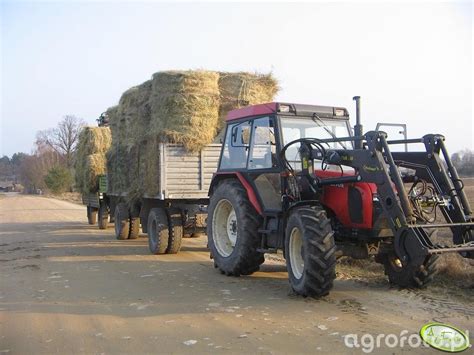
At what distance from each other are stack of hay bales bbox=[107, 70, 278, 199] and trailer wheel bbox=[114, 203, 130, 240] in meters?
1.69

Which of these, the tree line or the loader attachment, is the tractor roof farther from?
the tree line

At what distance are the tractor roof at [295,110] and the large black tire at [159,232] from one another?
3589mm

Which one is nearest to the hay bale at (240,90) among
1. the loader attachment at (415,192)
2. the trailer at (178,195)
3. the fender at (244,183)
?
the trailer at (178,195)

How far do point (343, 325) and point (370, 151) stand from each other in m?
2.03

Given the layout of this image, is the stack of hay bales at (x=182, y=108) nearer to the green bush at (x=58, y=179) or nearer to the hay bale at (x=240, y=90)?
the hay bale at (x=240, y=90)

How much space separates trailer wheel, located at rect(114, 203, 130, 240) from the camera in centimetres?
1387

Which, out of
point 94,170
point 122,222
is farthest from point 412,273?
point 94,170

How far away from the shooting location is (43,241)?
14.0m

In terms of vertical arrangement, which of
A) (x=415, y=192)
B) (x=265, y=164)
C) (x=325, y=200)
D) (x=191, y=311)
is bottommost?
(x=191, y=311)

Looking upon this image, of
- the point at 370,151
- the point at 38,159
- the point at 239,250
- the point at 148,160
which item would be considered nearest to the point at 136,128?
the point at 148,160

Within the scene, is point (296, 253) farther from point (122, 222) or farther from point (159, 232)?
point (122, 222)

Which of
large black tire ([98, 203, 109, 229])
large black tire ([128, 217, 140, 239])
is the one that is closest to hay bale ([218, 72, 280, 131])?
large black tire ([128, 217, 140, 239])

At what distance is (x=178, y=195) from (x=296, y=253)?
4706 millimetres

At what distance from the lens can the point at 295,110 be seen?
753 cm
